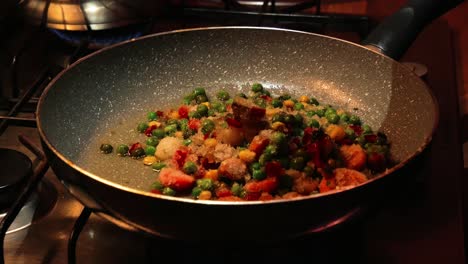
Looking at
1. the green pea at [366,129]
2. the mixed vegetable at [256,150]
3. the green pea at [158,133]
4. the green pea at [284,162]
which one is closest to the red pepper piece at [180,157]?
the mixed vegetable at [256,150]

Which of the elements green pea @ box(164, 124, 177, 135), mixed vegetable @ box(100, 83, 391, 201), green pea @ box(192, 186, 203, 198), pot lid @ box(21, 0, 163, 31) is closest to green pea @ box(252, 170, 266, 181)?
mixed vegetable @ box(100, 83, 391, 201)

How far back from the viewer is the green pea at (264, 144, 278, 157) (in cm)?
104

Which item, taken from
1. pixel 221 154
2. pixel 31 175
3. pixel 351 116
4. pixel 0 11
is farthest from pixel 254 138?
pixel 0 11

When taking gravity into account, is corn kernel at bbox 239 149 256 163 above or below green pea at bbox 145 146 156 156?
above

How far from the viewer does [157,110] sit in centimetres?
140

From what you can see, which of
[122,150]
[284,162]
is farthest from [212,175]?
[122,150]

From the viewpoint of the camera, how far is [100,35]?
155cm

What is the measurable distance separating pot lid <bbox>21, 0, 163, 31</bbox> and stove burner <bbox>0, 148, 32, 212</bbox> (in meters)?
0.53

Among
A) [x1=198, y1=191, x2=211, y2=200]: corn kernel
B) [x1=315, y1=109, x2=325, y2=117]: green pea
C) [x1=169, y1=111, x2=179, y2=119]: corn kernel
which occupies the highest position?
[x1=315, y1=109, x2=325, y2=117]: green pea

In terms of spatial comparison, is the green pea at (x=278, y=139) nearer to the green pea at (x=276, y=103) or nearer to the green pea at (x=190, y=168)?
the green pea at (x=190, y=168)

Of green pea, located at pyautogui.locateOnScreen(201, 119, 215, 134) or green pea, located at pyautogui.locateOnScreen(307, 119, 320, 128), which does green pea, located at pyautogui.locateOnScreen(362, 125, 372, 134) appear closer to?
green pea, located at pyautogui.locateOnScreen(307, 119, 320, 128)

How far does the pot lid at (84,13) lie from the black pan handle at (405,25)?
712 mm

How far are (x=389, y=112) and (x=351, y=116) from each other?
0.10 meters

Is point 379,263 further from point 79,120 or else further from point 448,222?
point 79,120
